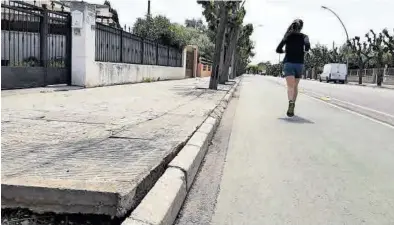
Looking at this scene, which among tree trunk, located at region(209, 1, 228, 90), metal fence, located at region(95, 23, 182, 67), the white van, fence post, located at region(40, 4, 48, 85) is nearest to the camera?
fence post, located at region(40, 4, 48, 85)

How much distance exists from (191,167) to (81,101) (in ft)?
19.1

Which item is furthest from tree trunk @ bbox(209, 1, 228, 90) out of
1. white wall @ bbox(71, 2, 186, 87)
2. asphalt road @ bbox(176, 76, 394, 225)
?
asphalt road @ bbox(176, 76, 394, 225)

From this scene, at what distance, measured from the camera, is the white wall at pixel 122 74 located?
15.1 meters

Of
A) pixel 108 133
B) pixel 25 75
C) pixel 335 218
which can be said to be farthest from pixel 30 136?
pixel 25 75

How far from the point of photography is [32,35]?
11977mm

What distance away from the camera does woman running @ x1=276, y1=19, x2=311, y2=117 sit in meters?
10.1

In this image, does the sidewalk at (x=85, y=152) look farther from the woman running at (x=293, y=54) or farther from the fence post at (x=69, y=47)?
the fence post at (x=69, y=47)

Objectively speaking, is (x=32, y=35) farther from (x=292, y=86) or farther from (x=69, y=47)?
(x=292, y=86)

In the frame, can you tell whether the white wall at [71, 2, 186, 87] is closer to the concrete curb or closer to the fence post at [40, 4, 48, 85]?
the fence post at [40, 4, 48, 85]

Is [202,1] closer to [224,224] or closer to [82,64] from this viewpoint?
[82,64]

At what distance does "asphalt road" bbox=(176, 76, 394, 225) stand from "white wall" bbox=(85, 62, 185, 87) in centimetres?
787

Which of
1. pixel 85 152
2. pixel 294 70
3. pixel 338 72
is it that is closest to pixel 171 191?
pixel 85 152

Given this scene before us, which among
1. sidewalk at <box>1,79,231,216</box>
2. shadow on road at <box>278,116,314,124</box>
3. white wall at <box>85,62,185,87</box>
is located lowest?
shadow on road at <box>278,116,314,124</box>

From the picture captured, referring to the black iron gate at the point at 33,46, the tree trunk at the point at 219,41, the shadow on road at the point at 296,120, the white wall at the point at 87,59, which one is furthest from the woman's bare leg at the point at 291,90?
the tree trunk at the point at 219,41
